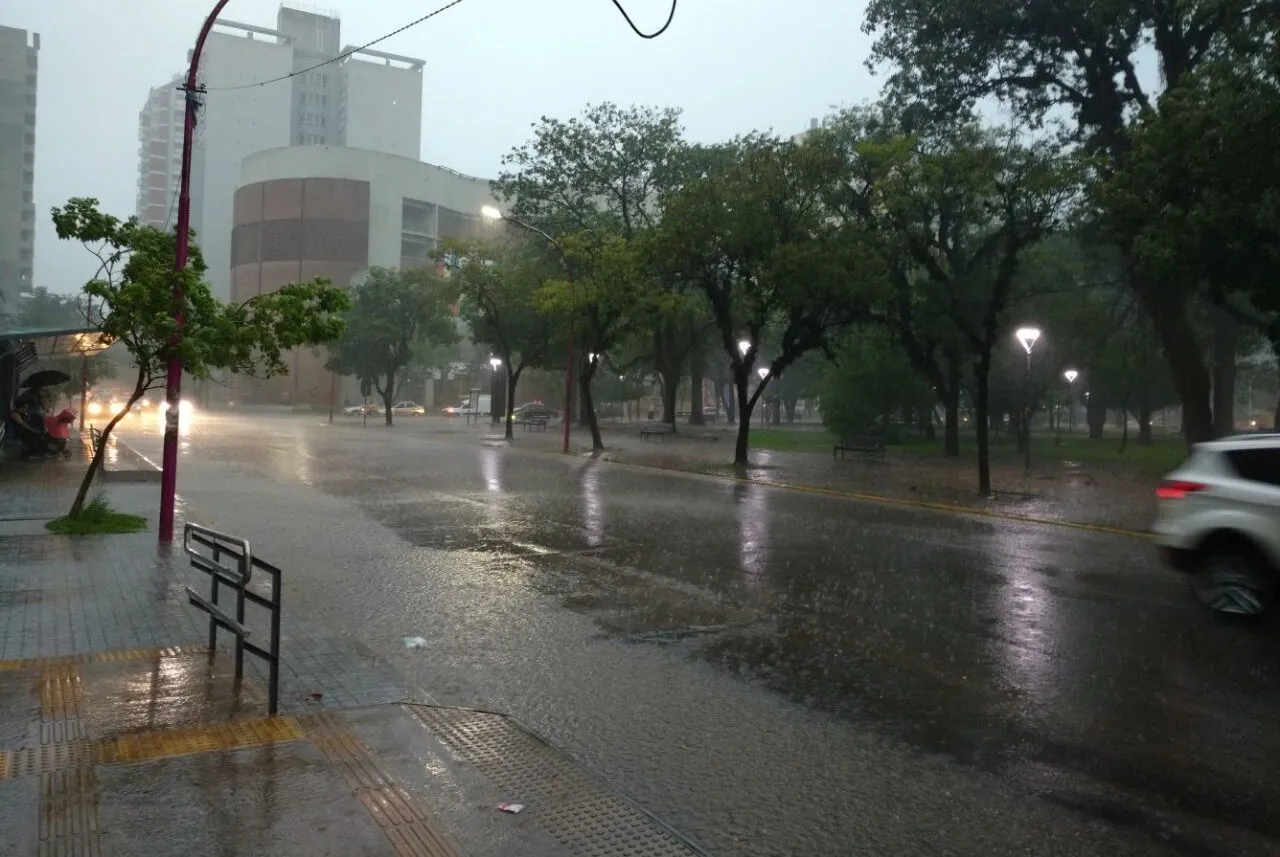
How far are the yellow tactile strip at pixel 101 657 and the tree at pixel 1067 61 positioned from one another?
21615 mm

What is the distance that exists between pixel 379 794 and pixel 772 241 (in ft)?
77.5

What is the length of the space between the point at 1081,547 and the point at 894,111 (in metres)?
18.9

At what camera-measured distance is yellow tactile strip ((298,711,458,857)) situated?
4109 mm

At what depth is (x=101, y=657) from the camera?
698 cm

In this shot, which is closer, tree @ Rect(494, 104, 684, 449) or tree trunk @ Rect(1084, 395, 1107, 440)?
tree @ Rect(494, 104, 684, 449)

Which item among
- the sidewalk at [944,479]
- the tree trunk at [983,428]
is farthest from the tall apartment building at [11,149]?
the tree trunk at [983,428]

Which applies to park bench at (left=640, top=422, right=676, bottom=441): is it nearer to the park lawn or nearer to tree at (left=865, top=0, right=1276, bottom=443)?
the park lawn

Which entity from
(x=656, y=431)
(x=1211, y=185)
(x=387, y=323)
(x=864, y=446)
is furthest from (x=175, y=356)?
(x=387, y=323)

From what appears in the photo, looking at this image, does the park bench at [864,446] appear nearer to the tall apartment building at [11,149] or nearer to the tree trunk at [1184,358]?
the tree trunk at [1184,358]

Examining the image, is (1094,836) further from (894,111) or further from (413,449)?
(413,449)

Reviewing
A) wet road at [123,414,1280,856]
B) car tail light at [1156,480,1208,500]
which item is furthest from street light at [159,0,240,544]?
car tail light at [1156,480,1208,500]

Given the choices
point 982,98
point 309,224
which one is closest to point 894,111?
point 982,98

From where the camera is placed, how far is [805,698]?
21.1 ft

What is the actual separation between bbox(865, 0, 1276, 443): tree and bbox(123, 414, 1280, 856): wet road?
14.0 meters
